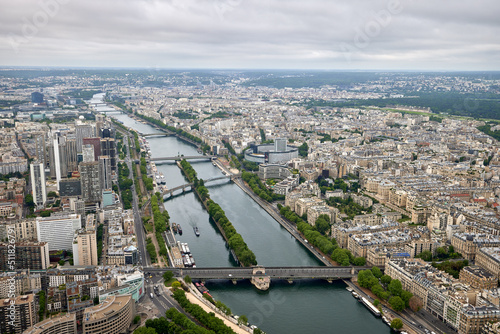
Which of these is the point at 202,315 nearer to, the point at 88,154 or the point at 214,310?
the point at 214,310

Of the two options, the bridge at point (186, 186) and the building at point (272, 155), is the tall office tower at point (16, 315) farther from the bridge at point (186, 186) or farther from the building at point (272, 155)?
the building at point (272, 155)

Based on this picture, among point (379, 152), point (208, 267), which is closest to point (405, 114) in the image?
point (379, 152)

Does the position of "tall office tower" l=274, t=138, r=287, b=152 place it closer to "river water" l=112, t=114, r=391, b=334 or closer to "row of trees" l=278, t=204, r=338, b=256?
"river water" l=112, t=114, r=391, b=334

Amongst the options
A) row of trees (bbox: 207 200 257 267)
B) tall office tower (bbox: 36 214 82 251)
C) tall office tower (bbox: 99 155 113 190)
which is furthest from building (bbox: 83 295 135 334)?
tall office tower (bbox: 99 155 113 190)

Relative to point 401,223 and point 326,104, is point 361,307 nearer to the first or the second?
point 401,223

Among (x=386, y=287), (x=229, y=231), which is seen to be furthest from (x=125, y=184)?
(x=386, y=287)

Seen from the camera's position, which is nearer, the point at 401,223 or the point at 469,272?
the point at 469,272
